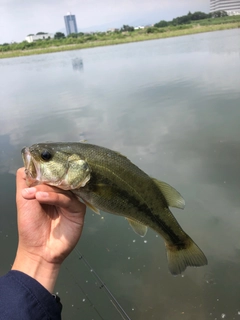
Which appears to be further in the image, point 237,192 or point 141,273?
point 237,192

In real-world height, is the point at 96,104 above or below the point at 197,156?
above

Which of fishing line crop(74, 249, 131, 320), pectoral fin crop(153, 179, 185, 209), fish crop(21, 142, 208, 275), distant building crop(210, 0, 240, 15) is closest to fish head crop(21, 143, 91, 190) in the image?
fish crop(21, 142, 208, 275)

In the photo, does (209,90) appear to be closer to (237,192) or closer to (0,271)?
(237,192)

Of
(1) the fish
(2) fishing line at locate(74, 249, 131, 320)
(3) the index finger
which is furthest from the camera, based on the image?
(2) fishing line at locate(74, 249, 131, 320)

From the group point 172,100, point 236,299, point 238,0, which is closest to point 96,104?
point 172,100

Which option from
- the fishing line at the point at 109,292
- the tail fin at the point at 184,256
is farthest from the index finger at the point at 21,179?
the fishing line at the point at 109,292

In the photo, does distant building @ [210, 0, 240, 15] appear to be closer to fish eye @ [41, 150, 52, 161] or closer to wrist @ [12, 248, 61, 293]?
fish eye @ [41, 150, 52, 161]

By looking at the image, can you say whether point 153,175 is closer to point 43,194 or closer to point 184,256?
point 184,256
